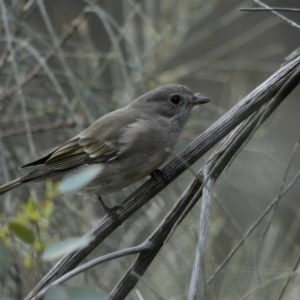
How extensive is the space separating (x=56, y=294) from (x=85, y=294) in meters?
0.06

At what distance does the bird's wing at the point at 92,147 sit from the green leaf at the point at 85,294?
183 cm

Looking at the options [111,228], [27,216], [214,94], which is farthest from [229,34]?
[27,216]

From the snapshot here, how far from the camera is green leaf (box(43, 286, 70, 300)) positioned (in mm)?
1099

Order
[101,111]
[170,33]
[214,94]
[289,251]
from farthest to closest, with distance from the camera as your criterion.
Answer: [214,94] < [170,33] < [289,251] < [101,111]

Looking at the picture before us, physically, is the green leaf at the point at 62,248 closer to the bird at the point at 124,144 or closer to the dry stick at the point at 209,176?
the dry stick at the point at 209,176

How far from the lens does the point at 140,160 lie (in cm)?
279

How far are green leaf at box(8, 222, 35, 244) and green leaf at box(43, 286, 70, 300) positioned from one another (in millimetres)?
91

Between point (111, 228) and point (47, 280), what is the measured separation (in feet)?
0.95

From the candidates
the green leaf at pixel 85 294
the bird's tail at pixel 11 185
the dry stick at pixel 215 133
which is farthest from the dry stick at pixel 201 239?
the bird's tail at pixel 11 185

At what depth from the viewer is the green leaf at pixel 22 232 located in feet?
3.70

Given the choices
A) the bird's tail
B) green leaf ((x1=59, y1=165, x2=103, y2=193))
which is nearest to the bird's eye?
the bird's tail

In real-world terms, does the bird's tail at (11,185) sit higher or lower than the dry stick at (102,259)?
higher

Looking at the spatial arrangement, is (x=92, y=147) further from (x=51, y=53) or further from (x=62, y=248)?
(x=62, y=248)

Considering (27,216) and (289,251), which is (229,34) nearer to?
(289,251)
